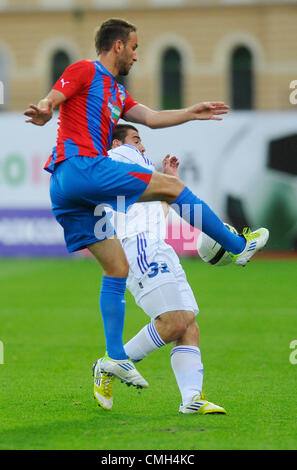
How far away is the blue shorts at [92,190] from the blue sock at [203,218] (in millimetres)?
274

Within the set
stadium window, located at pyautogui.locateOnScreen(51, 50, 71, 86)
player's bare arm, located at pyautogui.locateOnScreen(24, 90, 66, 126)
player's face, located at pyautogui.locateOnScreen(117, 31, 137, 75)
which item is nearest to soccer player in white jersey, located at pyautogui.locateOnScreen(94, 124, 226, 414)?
player's face, located at pyautogui.locateOnScreen(117, 31, 137, 75)

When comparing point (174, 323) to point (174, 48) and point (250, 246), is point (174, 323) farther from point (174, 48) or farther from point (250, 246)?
point (174, 48)

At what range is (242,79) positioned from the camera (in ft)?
121

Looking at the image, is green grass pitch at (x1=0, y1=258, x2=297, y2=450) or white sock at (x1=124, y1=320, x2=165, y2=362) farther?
white sock at (x1=124, y1=320, x2=165, y2=362)

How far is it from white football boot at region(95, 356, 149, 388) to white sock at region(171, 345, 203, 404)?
0.80ft

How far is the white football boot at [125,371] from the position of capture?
6.17 m

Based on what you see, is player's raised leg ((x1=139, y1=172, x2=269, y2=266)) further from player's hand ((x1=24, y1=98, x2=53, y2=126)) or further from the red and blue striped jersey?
player's hand ((x1=24, y1=98, x2=53, y2=126))

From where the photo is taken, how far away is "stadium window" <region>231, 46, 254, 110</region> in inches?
1443

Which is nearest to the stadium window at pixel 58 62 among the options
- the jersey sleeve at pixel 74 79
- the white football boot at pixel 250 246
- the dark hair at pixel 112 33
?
the dark hair at pixel 112 33

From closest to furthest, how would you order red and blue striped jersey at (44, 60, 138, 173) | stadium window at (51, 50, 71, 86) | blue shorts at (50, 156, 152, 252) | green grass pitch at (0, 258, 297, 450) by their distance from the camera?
green grass pitch at (0, 258, 297, 450) < blue shorts at (50, 156, 152, 252) < red and blue striped jersey at (44, 60, 138, 173) < stadium window at (51, 50, 71, 86)

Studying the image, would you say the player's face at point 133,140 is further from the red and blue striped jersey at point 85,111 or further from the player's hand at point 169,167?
the red and blue striped jersey at point 85,111

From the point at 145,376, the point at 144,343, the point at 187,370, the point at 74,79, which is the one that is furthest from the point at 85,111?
the point at 145,376

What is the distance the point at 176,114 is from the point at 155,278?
1.14 meters
